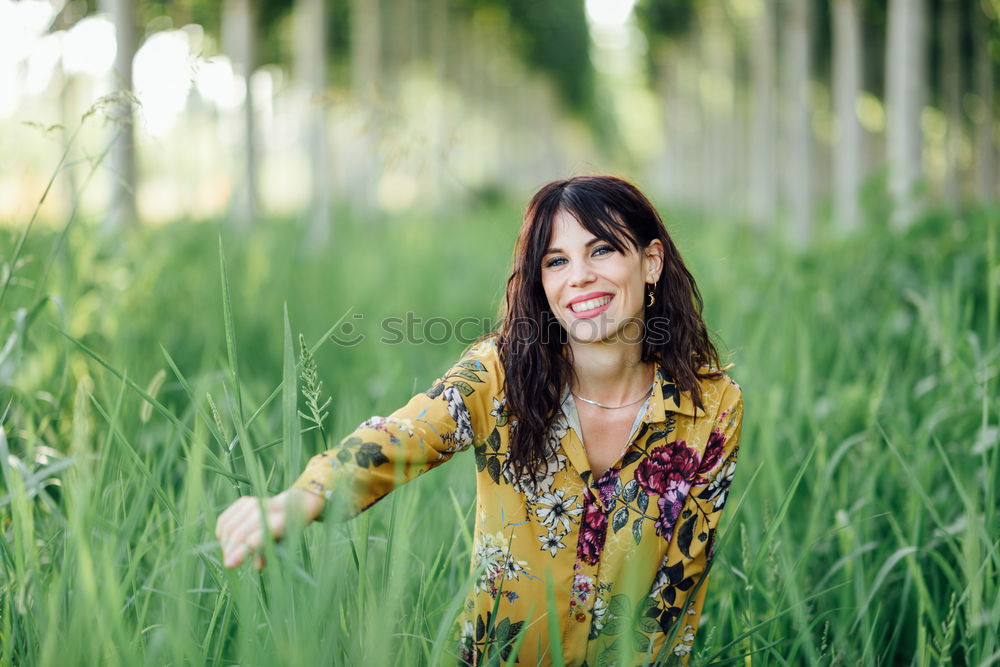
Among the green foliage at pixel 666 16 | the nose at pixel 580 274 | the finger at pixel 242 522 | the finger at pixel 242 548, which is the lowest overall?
the finger at pixel 242 548

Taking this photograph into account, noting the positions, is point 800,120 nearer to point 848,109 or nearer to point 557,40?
point 848,109

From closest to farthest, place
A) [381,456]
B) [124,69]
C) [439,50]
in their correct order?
[381,456] < [124,69] < [439,50]

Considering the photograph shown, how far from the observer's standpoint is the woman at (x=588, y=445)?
1541mm

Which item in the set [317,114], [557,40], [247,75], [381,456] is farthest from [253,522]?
[557,40]

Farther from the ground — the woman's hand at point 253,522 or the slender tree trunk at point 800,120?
the slender tree trunk at point 800,120

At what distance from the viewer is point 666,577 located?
1594 millimetres

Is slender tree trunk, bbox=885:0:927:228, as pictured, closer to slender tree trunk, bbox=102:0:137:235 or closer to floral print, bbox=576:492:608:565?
slender tree trunk, bbox=102:0:137:235

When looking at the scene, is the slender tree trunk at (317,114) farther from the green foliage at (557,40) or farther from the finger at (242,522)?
the green foliage at (557,40)

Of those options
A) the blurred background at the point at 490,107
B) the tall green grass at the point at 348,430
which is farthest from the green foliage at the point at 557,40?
the tall green grass at the point at 348,430

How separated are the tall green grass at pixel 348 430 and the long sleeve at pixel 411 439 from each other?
0.05 meters

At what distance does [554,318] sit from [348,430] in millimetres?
701

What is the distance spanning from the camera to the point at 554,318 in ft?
5.41

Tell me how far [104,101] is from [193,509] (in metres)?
0.82

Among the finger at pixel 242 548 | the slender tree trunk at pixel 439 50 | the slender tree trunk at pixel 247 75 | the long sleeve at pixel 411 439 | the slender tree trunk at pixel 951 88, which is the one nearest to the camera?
the finger at pixel 242 548
